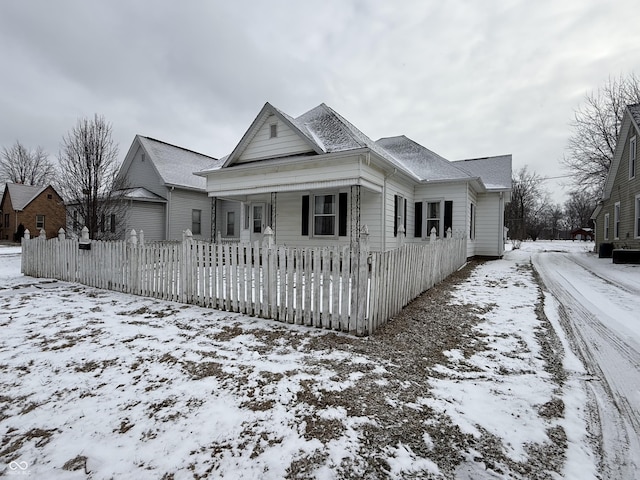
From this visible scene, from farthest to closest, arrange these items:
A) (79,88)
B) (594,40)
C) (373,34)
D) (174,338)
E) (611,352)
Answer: (79,88) < (373,34) < (594,40) < (174,338) < (611,352)

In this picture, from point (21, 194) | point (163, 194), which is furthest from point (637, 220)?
point (21, 194)

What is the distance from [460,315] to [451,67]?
40.3ft

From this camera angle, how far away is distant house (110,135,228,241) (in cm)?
1719

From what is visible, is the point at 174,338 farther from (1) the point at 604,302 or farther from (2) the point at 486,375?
(1) the point at 604,302

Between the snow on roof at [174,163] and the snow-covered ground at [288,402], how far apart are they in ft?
49.6

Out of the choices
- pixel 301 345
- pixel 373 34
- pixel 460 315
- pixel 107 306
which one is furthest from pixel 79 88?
pixel 460 315

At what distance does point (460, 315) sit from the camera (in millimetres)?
5230

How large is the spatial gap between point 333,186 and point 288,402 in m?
8.56

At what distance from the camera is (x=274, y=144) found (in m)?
12.0

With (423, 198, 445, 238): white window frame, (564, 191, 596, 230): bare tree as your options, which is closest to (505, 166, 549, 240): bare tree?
(564, 191, 596, 230): bare tree

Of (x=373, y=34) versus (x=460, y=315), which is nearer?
(x=460, y=315)

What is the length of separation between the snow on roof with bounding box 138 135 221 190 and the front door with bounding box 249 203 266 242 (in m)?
4.83

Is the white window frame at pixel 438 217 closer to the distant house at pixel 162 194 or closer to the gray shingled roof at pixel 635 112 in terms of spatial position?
the gray shingled roof at pixel 635 112

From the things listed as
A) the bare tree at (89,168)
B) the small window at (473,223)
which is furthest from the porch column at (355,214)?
the bare tree at (89,168)
